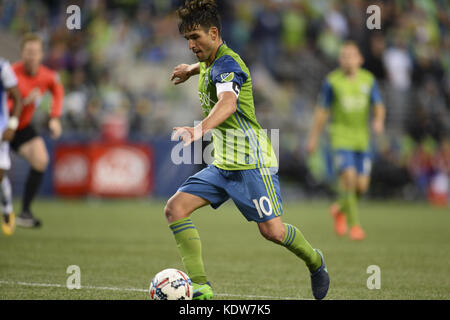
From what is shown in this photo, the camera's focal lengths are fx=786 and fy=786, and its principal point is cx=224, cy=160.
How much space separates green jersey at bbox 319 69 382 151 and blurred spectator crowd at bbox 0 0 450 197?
815cm

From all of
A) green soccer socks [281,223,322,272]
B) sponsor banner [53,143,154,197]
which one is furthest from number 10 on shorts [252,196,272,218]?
sponsor banner [53,143,154,197]

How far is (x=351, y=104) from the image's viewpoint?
11234mm

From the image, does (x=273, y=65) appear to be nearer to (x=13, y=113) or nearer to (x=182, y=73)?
(x=13, y=113)

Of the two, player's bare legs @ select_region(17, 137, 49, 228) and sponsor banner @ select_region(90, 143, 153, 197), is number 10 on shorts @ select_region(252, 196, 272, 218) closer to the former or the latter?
player's bare legs @ select_region(17, 137, 49, 228)

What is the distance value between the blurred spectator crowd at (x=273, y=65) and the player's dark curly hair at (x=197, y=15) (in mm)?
12931

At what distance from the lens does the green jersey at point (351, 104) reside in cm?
1119

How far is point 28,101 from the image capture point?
11203 millimetres

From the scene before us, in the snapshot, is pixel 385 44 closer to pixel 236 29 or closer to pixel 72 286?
pixel 236 29

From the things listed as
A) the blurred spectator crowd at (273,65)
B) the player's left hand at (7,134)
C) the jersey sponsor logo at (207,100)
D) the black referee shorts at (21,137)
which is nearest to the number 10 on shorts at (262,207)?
the jersey sponsor logo at (207,100)

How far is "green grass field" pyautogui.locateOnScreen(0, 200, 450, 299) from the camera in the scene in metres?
6.26

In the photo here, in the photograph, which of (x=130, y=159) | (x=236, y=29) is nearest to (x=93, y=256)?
Result: (x=130, y=159)

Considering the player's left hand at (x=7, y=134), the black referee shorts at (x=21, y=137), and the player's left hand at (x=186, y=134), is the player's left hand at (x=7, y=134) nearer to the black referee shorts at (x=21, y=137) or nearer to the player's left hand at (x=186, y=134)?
the black referee shorts at (x=21, y=137)

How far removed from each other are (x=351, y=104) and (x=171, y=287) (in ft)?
21.1

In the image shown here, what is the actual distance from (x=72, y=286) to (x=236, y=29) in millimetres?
16786
